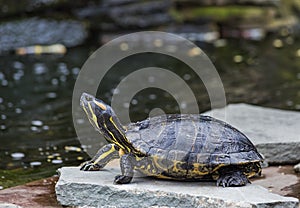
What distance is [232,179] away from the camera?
4.11 meters

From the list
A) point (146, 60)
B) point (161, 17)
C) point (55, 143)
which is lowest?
point (55, 143)

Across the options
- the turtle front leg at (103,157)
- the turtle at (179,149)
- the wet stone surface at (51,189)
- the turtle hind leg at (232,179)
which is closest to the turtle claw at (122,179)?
the turtle at (179,149)

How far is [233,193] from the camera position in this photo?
394 cm

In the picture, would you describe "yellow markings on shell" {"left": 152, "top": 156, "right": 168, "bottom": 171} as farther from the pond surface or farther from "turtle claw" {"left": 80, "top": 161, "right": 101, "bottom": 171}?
the pond surface

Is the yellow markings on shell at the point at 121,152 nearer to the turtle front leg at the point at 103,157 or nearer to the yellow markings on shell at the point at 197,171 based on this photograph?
the turtle front leg at the point at 103,157

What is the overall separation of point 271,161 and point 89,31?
9.16m

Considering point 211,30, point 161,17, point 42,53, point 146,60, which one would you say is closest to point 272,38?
point 211,30

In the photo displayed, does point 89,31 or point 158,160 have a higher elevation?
point 89,31

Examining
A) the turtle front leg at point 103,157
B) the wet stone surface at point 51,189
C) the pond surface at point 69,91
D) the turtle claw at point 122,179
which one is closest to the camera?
the turtle claw at point 122,179

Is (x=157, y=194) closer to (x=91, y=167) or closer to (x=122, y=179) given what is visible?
(x=122, y=179)

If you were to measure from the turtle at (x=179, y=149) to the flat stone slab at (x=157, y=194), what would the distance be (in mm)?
78

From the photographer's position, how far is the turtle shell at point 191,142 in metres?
4.07

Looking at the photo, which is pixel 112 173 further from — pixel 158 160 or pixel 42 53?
pixel 42 53

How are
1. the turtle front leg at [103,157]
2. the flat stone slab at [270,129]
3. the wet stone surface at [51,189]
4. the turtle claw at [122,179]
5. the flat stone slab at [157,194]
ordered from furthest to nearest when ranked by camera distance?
the flat stone slab at [270,129], the turtle front leg at [103,157], the wet stone surface at [51,189], the turtle claw at [122,179], the flat stone slab at [157,194]
